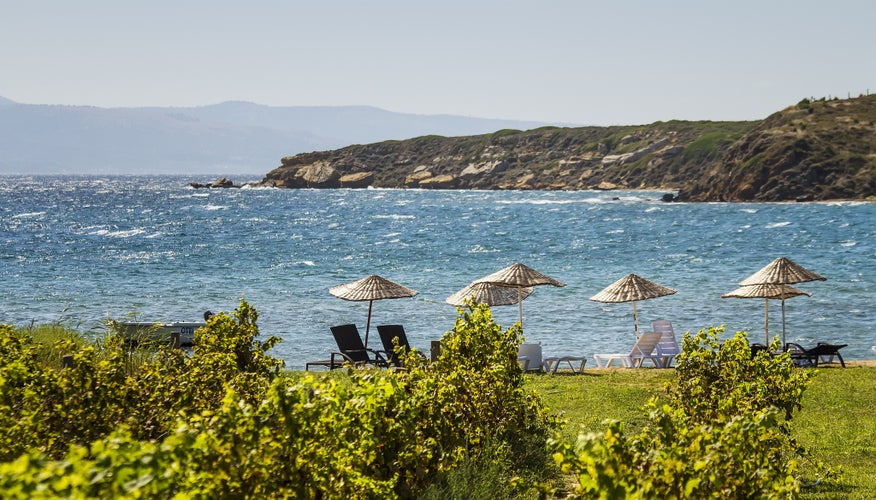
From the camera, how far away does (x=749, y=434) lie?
482 cm

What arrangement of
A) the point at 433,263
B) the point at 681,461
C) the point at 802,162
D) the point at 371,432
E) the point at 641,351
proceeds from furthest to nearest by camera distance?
the point at 802,162
the point at 433,263
the point at 641,351
the point at 371,432
the point at 681,461

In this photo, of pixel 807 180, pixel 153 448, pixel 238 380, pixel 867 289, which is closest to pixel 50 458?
pixel 238 380

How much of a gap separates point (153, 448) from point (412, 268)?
Answer: 40.0 metres

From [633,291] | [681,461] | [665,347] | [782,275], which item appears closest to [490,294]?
[633,291]

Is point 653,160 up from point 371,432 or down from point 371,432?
up

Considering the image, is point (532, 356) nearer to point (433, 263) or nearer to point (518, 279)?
point (518, 279)

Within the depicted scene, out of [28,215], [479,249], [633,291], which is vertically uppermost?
[633,291]

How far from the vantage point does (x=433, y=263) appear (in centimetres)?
4597

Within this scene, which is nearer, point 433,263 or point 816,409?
point 816,409

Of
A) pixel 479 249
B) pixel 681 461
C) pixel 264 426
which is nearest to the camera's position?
pixel 681 461

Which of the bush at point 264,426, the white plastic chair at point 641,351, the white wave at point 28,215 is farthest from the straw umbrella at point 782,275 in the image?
the white wave at point 28,215

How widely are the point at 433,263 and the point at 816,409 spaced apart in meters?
33.9

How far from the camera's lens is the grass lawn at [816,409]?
935 centimetres

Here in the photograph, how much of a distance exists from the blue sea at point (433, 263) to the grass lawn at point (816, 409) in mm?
6287
